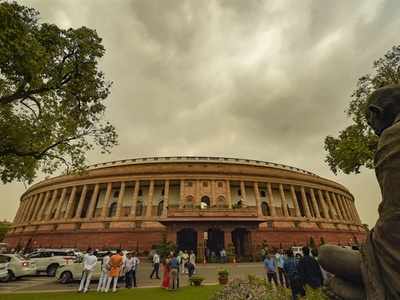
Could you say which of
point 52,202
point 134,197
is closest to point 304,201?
point 134,197

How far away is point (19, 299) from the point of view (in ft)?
33.2

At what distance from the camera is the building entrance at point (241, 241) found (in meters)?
28.8

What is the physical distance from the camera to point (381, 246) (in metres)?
2.20

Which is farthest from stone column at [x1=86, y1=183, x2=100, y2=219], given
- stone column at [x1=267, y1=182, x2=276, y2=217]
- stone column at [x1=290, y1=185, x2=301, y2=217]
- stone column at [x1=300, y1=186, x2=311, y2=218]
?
stone column at [x1=300, y1=186, x2=311, y2=218]

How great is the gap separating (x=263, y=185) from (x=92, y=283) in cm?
3255

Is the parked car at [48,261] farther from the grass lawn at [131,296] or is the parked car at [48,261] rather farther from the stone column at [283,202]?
the stone column at [283,202]

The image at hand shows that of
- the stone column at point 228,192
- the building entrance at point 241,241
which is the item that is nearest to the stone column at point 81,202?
the stone column at point 228,192

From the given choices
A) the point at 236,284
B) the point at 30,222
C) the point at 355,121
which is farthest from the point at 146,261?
the point at 30,222

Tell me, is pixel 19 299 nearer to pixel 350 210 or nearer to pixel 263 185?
pixel 263 185

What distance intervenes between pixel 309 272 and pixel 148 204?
33.5 meters

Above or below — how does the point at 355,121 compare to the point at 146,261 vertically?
above

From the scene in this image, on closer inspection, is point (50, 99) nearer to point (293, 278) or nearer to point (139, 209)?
point (293, 278)

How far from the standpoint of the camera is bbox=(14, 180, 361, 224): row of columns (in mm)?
39875

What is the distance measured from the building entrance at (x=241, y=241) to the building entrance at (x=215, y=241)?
1532 millimetres
